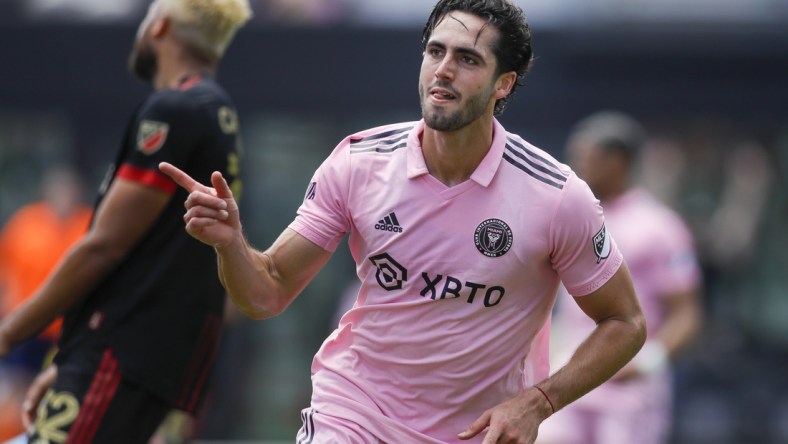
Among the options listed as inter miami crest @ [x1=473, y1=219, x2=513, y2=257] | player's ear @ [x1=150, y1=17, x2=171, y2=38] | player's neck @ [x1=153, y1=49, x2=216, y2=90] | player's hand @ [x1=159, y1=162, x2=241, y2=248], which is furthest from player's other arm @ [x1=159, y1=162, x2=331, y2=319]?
player's ear @ [x1=150, y1=17, x2=171, y2=38]

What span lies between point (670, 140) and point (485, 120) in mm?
10567

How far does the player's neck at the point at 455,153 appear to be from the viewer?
4.92 m

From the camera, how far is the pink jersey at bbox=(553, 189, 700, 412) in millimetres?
8500

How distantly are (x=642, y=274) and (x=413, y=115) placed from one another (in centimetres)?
631

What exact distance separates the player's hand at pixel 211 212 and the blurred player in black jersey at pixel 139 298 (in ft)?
3.52

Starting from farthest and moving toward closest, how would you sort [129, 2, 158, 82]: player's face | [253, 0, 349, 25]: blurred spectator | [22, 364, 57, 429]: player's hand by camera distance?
[253, 0, 349, 25]: blurred spectator, [129, 2, 158, 82]: player's face, [22, 364, 57, 429]: player's hand

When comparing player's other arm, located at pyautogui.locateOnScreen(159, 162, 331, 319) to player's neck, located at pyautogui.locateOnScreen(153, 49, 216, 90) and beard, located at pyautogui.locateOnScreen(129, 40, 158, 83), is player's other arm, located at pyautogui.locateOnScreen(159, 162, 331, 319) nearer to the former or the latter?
player's neck, located at pyautogui.locateOnScreen(153, 49, 216, 90)

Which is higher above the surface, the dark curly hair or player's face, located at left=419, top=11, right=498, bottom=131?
the dark curly hair

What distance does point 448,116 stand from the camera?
477cm

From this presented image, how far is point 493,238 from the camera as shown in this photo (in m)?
4.77

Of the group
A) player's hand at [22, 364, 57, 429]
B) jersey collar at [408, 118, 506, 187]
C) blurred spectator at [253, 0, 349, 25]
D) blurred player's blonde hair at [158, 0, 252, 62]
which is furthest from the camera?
blurred spectator at [253, 0, 349, 25]

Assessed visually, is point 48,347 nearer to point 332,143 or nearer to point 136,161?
point 332,143

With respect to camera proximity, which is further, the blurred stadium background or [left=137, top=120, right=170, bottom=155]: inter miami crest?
the blurred stadium background

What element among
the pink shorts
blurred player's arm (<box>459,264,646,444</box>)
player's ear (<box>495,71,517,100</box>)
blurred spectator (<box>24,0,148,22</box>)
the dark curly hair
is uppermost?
→ blurred spectator (<box>24,0,148,22</box>)
